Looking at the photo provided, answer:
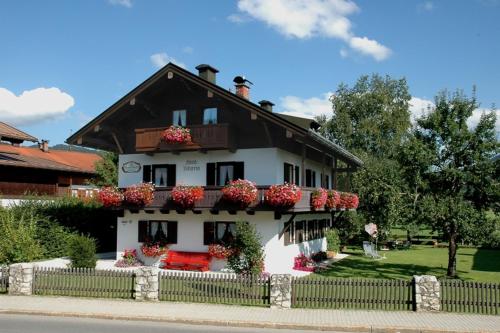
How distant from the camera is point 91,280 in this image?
52.4 feet

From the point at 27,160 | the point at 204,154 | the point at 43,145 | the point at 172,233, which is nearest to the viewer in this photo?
the point at 172,233

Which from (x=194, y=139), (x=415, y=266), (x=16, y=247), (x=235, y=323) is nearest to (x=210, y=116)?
(x=194, y=139)

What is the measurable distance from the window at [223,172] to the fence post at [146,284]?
9546 millimetres

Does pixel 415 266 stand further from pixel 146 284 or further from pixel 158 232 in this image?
pixel 146 284

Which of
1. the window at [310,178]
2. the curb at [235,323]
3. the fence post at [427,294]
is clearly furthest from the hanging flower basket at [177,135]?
the fence post at [427,294]

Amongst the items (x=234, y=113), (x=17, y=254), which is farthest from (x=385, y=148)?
(x=17, y=254)

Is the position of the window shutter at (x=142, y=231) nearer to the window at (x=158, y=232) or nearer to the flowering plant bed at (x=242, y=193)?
→ the window at (x=158, y=232)

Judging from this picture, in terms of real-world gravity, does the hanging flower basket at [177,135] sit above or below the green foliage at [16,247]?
above

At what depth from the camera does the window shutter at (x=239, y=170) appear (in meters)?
24.1

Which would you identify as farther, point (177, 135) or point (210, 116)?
point (210, 116)

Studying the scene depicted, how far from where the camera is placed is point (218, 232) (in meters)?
23.8

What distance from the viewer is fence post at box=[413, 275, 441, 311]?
45.3 feet

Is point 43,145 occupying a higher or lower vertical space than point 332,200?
higher

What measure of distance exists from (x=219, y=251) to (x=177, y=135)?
589 cm
